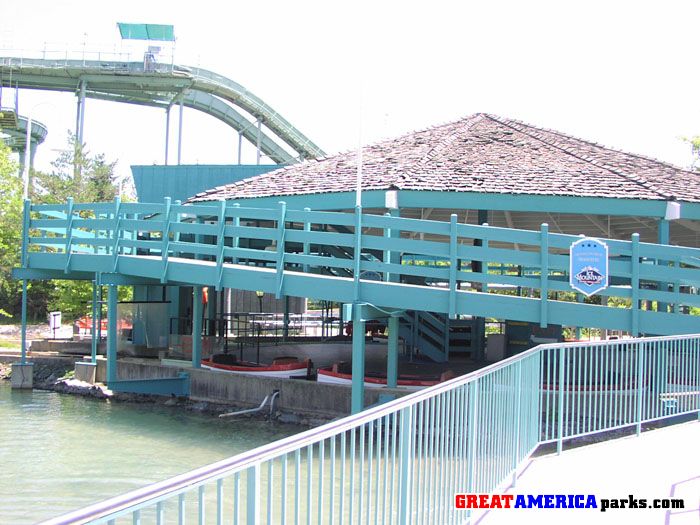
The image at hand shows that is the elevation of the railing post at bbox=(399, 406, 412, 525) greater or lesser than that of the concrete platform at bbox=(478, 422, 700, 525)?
greater

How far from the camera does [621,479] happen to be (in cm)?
730

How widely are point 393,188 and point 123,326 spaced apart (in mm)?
9814

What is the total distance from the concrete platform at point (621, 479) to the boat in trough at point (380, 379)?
6.60m

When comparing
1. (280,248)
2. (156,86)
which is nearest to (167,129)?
(156,86)

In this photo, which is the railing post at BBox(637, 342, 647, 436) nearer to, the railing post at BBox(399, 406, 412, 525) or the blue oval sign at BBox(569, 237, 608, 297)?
the blue oval sign at BBox(569, 237, 608, 297)

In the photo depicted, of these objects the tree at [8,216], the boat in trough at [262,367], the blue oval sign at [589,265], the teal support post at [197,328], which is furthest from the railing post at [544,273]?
the tree at [8,216]

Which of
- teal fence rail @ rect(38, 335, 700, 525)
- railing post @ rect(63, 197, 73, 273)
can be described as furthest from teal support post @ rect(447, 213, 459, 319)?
railing post @ rect(63, 197, 73, 273)

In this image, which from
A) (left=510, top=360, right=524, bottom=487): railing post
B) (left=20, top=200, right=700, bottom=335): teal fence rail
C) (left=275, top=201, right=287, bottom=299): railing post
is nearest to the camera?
(left=510, top=360, right=524, bottom=487): railing post

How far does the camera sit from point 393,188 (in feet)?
50.7

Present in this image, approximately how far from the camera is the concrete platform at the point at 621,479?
6180 millimetres

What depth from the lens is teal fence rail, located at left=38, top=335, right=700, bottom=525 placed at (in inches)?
125

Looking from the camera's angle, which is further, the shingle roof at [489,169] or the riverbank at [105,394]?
the riverbank at [105,394]

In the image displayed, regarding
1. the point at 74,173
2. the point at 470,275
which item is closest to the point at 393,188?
the point at 470,275

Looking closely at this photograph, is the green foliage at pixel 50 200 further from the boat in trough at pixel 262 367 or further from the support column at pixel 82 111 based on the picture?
the boat in trough at pixel 262 367
